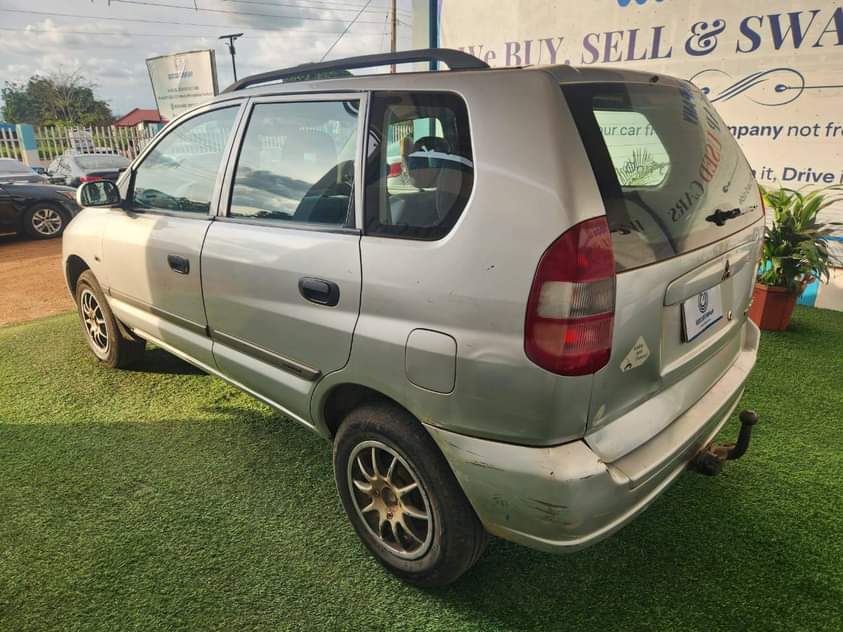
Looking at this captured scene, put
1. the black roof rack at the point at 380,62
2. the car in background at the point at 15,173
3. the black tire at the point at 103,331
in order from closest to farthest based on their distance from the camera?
1. the black roof rack at the point at 380,62
2. the black tire at the point at 103,331
3. the car in background at the point at 15,173

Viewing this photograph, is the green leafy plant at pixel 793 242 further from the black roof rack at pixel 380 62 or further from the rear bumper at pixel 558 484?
the black roof rack at pixel 380 62

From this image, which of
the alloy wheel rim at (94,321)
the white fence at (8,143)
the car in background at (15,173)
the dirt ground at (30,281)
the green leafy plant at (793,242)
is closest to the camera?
the alloy wheel rim at (94,321)

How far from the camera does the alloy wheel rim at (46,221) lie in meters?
8.87

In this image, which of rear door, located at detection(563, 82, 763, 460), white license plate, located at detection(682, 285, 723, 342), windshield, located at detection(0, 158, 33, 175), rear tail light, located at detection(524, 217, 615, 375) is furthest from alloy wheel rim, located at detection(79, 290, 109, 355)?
windshield, located at detection(0, 158, 33, 175)

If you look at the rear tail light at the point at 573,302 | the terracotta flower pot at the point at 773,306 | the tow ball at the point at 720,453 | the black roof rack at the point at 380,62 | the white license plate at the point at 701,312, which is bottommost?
the terracotta flower pot at the point at 773,306

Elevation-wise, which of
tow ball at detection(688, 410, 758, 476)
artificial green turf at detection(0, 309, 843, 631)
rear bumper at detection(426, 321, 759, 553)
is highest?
rear bumper at detection(426, 321, 759, 553)

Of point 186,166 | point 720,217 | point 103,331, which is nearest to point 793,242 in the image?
point 720,217

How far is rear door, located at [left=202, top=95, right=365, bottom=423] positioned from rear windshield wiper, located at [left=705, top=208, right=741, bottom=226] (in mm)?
1121

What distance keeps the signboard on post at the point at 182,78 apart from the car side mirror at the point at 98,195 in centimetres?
1129

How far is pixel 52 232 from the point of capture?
29.8 ft

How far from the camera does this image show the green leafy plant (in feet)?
13.1

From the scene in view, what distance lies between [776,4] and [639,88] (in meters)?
3.79

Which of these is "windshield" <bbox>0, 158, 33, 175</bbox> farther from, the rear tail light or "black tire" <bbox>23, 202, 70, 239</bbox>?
the rear tail light

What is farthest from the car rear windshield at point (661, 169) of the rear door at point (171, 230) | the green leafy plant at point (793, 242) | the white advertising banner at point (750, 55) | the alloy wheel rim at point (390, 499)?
the white advertising banner at point (750, 55)
